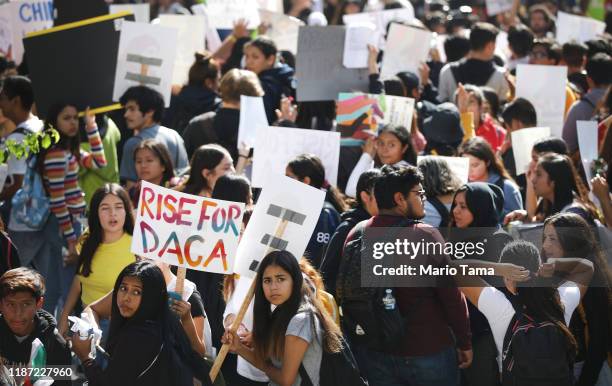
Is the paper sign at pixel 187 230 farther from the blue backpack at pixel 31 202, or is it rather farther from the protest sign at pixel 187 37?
the protest sign at pixel 187 37

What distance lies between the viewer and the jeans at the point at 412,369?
580 cm

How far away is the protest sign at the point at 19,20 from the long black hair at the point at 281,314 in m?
6.16

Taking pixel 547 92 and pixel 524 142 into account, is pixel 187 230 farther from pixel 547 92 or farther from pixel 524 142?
pixel 547 92

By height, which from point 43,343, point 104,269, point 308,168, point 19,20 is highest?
point 19,20

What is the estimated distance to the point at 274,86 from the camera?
10227 millimetres

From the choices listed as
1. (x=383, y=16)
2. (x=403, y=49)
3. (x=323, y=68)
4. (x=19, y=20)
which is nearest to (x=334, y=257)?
(x=323, y=68)

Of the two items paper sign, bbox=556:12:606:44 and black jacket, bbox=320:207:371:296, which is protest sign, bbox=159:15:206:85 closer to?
paper sign, bbox=556:12:606:44

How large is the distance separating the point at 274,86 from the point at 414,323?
4.81 m

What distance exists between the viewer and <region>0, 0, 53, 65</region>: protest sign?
36.1 ft

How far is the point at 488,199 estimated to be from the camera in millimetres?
6562

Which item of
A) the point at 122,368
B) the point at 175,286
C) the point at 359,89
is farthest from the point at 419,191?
the point at 359,89

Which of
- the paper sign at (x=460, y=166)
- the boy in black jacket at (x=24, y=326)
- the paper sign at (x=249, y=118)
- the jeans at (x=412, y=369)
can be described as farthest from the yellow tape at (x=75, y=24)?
the jeans at (x=412, y=369)

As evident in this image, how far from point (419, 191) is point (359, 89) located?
4285 millimetres

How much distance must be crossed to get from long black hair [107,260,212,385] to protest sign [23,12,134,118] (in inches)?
133
